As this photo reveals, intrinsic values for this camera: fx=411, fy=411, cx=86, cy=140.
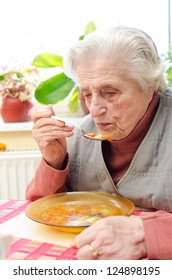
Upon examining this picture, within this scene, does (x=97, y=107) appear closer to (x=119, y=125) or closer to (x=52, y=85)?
(x=119, y=125)

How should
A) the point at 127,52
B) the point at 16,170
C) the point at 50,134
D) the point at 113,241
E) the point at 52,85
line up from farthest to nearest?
1. the point at 16,170
2. the point at 52,85
3. the point at 50,134
4. the point at 127,52
5. the point at 113,241

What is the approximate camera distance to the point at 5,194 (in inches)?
100

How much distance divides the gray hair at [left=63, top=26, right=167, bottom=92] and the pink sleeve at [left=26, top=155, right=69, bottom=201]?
1.21 feet

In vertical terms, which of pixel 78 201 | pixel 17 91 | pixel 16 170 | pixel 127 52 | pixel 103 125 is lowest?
pixel 16 170

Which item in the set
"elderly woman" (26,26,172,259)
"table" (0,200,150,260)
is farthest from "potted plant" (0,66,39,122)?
"table" (0,200,150,260)

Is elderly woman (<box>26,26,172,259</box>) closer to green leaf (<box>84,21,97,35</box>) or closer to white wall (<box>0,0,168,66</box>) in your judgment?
green leaf (<box>84,21,97,35</box>)

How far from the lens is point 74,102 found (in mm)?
2584

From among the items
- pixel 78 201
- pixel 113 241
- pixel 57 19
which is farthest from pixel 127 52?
pixel 57 19

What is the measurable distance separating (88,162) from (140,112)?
26 cm

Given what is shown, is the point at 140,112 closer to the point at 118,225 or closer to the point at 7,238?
the point at 118,225

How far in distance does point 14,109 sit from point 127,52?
1.42 meters

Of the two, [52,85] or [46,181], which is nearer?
[46,181]

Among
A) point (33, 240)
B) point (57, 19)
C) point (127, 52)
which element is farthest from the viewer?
point (57, 19)

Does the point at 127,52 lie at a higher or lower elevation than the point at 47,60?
higher
